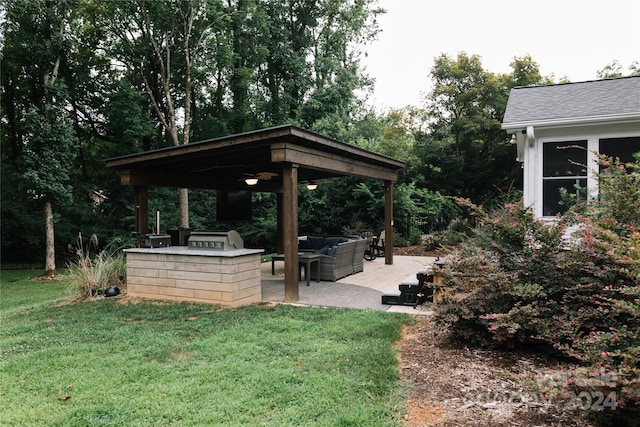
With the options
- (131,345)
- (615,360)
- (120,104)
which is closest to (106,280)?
(131,345)

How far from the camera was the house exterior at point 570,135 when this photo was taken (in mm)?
6223

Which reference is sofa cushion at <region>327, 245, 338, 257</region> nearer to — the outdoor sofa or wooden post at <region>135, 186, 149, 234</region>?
the outdoor sofa

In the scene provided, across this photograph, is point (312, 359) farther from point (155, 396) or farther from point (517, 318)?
point (517, 318)

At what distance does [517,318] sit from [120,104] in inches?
555

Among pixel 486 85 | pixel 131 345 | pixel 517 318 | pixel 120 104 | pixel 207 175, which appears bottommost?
pixel 131 345

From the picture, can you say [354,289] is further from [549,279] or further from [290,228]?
[549,279]

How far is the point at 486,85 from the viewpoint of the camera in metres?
15.5

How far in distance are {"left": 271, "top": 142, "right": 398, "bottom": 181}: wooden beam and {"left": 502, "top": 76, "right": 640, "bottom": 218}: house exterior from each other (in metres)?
2.93

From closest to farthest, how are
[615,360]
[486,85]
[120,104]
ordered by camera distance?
[615,360] < [120,104] < [486,85]

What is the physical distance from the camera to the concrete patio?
577 centimetres

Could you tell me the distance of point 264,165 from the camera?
8.80 metres

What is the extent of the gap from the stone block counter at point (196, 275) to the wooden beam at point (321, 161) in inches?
61.8

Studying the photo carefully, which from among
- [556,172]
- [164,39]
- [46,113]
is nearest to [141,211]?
[46,113]

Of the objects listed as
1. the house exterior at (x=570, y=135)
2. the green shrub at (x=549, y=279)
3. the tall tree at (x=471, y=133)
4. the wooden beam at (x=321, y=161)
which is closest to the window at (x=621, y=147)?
the house exterior at (x=570, y=135)
